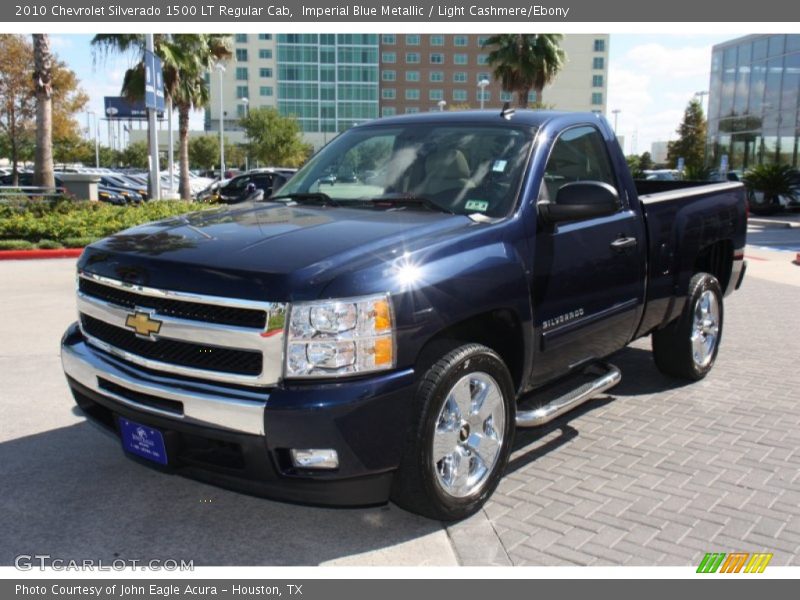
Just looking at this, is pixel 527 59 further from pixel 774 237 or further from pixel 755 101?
pixel 774 237

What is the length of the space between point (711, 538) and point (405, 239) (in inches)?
79.7

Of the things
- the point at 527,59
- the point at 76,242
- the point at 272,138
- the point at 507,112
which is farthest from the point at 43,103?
the point at 272,138

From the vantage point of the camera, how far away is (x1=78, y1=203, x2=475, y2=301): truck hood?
124 inches

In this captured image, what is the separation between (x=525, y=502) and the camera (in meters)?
4.00

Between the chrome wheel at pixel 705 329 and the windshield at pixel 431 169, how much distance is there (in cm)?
246

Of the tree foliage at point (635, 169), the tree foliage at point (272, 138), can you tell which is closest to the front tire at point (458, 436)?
the tree foliage at point (635, 169)

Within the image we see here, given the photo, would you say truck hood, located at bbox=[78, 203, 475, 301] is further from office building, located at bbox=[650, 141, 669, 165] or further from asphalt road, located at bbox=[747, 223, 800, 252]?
office building, located at bbox=[650, 141, 669, 165]

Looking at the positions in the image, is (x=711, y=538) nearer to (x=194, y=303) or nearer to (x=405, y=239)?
(x=405, y=239)

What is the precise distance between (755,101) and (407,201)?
39.9 m

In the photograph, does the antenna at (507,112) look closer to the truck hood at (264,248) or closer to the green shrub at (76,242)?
the truck hood at (264,248)

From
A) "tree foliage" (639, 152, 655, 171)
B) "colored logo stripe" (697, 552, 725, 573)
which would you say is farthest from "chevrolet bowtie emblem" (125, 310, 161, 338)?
"tree foliage" (639, 152, 655, 171)

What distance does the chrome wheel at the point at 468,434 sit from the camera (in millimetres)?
3543

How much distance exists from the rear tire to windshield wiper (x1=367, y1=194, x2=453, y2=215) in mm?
2553

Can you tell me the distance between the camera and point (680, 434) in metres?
5.02
